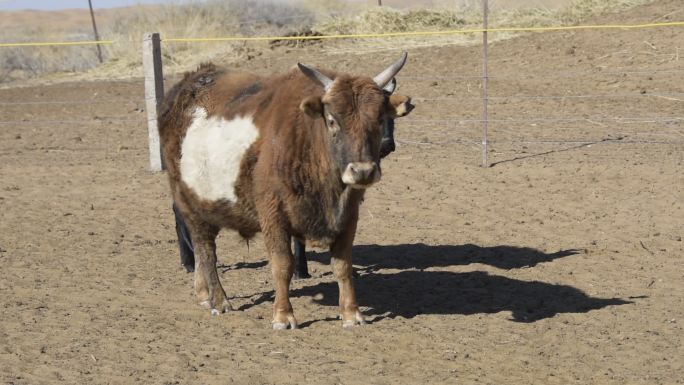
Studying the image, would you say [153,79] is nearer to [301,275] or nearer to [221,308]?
[301,275]

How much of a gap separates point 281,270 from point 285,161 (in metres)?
0.81

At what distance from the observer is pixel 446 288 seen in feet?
29.4

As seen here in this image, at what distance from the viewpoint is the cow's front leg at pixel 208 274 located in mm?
8391

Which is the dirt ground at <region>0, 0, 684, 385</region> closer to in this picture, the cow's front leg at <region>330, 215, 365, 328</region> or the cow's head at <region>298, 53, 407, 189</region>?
the cow's front leg at <region>330, 215, 365, 328</region>

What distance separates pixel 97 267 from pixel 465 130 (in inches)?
288

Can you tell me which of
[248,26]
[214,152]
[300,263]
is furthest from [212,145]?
[248,26]

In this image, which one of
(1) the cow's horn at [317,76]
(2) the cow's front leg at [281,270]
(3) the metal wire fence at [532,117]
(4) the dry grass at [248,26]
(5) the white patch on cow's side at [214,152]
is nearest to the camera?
(1) the cow's horn at [317,76]

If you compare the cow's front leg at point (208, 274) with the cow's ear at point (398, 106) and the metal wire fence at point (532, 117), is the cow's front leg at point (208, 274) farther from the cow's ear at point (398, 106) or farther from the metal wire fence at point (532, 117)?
the metal wire fence at point (532, 117)

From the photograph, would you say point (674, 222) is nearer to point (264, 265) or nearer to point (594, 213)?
point (594, 213)

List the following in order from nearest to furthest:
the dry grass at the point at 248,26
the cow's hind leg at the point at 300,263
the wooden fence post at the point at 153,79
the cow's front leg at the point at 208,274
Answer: the cow's front leg at the point at 208,274, the cow's hind leg at the point at 300,263, the wooden fence post at the point at 153,79, the dry grass at the point at 248,26

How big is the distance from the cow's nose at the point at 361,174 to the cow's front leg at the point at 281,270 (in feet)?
2.83

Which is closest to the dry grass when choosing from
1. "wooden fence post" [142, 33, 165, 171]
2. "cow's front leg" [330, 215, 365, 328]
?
"wooden fence post" [142, 33, 165, 171]

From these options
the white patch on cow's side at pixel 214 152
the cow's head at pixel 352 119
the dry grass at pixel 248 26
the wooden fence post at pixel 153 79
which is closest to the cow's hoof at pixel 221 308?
the white patch on cow's side at pixel 214 152

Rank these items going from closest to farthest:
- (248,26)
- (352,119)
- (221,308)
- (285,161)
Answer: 1. (352,119)
2. (285,161)
3. (221,308)
4. (248,26)
